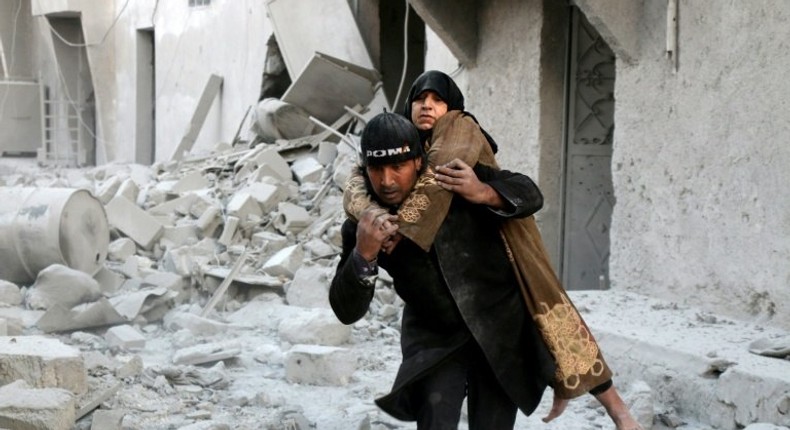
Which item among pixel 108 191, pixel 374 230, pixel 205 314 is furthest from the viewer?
pixel 108 191

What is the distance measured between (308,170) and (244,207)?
1.08 m

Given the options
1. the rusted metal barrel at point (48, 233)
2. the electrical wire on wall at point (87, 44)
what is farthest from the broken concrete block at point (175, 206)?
the electrical wire on wall at point (87, 44)

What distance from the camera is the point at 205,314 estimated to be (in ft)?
24.7

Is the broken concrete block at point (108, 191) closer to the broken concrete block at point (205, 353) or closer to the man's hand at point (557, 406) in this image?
the broken concrete block at point (205, 353)

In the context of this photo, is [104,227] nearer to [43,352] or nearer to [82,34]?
[43,352]

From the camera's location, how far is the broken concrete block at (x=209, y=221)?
31.2 feet

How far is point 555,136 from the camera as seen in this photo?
707cm

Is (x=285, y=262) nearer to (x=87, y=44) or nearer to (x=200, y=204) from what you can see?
(x=200, y=204)

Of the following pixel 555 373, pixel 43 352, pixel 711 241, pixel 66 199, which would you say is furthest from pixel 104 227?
pixel 555 373

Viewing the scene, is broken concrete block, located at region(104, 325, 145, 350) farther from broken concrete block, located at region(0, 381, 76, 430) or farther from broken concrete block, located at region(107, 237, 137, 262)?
broken concrete block, located at region(107, 237, 137, 262)

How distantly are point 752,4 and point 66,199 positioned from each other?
16.9ft

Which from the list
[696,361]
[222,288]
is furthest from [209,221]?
[696,361]

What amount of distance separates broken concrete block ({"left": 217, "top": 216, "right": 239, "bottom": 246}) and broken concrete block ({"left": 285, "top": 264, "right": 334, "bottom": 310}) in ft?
4.68

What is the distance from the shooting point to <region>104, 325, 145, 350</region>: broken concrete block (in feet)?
21.7
